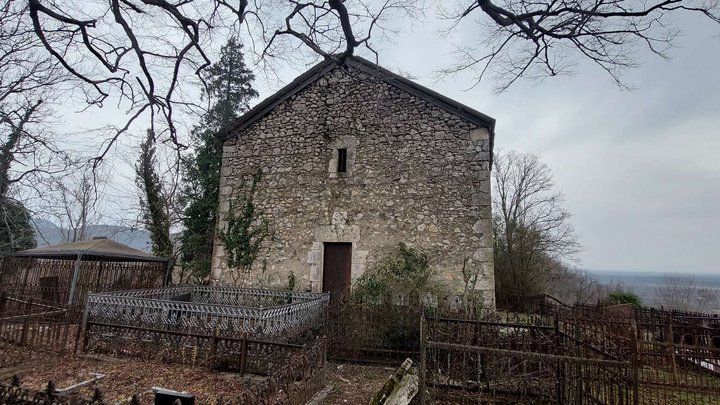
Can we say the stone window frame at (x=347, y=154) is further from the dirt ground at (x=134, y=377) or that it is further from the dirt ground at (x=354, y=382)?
the dirt ground at (x=134, y=377)

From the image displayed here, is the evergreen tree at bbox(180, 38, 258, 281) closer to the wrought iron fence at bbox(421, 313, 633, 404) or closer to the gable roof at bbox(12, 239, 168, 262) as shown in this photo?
the gable roof at bbox(12, 239, 168, 262)

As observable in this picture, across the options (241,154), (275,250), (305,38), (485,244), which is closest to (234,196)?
(241,154)

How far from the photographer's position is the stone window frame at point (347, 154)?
37.9 ft

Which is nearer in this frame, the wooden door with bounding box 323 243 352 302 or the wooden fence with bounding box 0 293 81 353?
the wooden fence with bounding box 0 293 81 353

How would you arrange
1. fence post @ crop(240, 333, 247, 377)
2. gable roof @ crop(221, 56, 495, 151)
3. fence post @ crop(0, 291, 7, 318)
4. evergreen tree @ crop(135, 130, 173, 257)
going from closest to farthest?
fence post @ crop(240, 333, 247, 377) < fence post @ crop(0, 291, 7, 318) < gable roof @ crop(221, 56, 495, 151) < evergreen tree @ crop(135, 130, 173, 257)

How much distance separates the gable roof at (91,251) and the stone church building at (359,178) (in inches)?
113

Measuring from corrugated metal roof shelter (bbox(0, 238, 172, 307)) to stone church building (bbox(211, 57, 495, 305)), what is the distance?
3.30m

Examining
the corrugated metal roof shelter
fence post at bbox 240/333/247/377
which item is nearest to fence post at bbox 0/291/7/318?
the corrugated metal roof shelter

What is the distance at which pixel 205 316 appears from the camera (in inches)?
307

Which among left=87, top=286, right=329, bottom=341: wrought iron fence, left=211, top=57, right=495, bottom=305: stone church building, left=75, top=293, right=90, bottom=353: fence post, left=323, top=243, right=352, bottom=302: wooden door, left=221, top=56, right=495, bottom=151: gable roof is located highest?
left=221, top=56, right=495, bottom=151: gable roof

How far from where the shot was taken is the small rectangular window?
11.7 meters

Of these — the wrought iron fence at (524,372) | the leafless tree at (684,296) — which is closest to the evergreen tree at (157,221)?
the wrought iron fence at (524,372)

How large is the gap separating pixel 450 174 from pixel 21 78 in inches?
422

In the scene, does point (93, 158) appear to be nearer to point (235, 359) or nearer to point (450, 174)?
point (235, 359)
